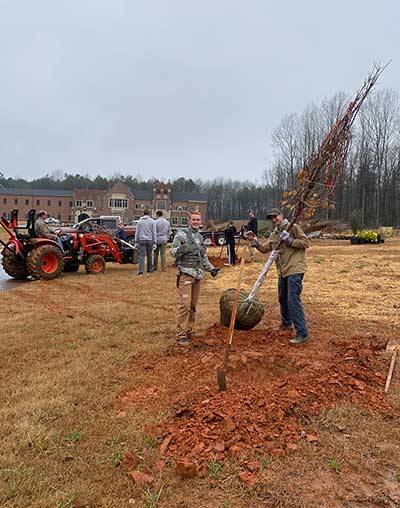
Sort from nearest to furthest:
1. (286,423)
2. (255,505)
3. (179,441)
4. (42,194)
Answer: (255,505) < (179,441) < (286,423) < (42,194)

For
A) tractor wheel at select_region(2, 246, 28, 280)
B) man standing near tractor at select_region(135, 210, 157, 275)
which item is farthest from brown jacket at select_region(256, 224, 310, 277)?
tractor wheel at select_region(2, 246, 28, 280)

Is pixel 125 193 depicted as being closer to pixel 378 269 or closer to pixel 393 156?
pixel 393 156

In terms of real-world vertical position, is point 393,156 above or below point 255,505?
above

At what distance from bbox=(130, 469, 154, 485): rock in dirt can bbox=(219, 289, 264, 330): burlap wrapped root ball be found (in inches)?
123

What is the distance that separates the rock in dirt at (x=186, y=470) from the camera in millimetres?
2594

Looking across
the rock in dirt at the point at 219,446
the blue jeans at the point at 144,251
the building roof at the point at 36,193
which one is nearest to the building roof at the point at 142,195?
the building roof at the point at 36,193

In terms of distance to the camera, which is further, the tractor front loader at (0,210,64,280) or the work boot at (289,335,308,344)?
the tractor front loader at (0,210,64,280)

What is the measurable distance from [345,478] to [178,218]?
260ft

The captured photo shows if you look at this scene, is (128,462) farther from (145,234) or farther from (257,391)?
(145,234)

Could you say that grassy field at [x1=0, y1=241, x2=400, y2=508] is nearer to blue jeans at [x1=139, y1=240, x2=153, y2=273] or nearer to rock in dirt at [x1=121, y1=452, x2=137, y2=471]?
rock in dirt at [x1=121, y1=452, x2=137, y2=471]

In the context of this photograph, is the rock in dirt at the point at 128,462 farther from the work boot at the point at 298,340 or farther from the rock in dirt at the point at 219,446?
the work boot at the point at 298,340

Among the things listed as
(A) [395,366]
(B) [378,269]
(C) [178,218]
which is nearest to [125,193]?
(C) [178,218]

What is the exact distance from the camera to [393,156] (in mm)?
52125

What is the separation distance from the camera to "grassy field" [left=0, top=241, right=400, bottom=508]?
95.9 inches
